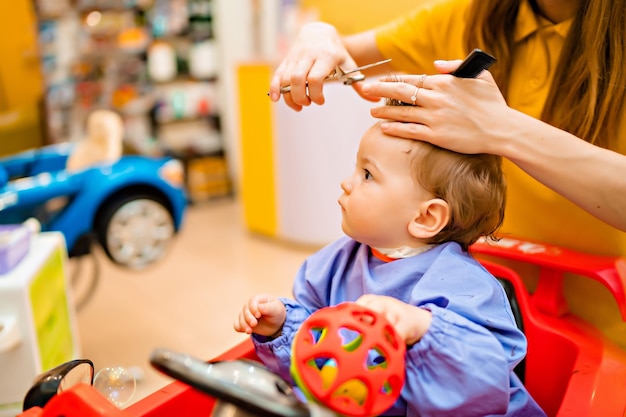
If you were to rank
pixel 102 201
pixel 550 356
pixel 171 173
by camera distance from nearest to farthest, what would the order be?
pixel 550 356 < pixel 102 201 < pixel 171 173

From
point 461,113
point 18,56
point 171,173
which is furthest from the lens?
point 18,56

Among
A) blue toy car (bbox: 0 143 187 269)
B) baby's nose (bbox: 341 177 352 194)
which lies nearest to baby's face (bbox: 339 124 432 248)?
baby's nose (bbox: 341 177 352 194)

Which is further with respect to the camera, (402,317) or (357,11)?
(357,11)

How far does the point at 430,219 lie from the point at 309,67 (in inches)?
9.9

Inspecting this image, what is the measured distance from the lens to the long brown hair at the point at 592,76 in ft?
1.99

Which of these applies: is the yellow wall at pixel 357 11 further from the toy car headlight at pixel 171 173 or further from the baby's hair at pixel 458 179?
the baby's hair at pixel 458 179

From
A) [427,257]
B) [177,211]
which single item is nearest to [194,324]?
[177,211]

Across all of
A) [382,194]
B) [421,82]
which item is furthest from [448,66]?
[382,194]

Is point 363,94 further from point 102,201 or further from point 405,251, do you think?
point 102,201

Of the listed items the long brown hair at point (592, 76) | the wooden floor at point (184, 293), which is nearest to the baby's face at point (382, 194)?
the long brown hair at point (592, 76)

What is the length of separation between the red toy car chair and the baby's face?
20 cm

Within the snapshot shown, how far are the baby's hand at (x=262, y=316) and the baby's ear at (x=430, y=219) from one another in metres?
0.17

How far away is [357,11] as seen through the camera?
244cm

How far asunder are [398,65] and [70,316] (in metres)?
0.86
